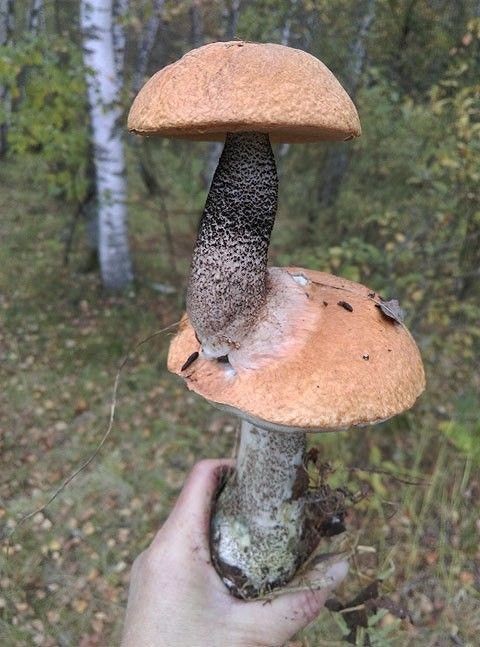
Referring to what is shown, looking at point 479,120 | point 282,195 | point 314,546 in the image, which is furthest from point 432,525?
point 282,195

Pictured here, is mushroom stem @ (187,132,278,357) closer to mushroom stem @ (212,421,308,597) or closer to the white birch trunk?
mushroom stem @ (212,421,308,597)

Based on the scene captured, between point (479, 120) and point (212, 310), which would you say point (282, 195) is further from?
point (212, 310)

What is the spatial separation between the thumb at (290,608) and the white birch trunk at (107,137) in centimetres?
335

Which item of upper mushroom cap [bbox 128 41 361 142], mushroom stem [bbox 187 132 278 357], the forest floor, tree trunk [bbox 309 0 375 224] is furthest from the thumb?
tree trunk [bbox 309 0 375 224]

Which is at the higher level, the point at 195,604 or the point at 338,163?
the point at 338,163

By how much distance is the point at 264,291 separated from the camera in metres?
1.17

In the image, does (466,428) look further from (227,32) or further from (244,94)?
(227,32)

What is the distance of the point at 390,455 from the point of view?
319 centimetres

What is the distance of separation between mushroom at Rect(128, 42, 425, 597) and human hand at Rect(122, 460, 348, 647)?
0.75 metres

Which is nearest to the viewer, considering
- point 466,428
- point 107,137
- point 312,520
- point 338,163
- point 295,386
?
point 295,386

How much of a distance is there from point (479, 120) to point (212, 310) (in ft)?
8.44

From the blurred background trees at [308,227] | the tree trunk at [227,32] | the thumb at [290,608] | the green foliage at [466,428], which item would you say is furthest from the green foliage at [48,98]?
the green foliage at [466,428]

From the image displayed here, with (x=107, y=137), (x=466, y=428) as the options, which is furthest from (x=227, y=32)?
(x=466, y=428)

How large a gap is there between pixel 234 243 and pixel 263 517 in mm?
883
